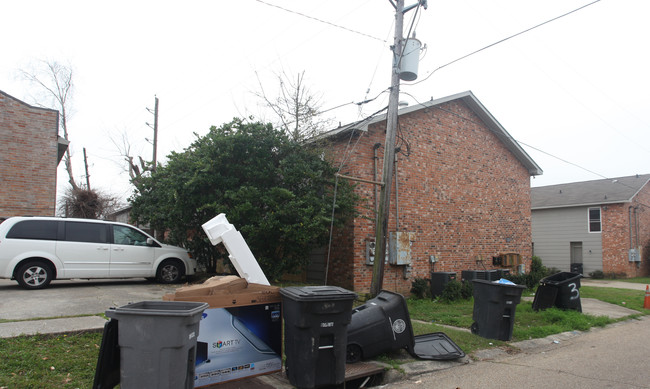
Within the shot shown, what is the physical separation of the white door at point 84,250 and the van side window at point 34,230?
0.86 ft

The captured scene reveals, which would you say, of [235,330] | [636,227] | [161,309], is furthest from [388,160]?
[636,227]

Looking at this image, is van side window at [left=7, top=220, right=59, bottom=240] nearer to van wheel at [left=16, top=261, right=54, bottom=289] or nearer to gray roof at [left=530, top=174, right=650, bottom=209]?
van wheel at [left=16, top=261, right=54, bottom=289]

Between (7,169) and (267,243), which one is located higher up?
(7,169)

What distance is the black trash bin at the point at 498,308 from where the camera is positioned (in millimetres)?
7234

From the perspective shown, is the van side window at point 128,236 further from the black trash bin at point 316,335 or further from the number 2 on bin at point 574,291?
the number 2 on bin at point 574,291

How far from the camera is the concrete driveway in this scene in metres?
Result: 6.90

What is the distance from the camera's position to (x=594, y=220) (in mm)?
24312

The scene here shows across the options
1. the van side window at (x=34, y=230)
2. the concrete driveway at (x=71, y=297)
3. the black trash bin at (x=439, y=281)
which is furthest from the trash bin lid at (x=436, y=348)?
the van side window at (x=34, y=230)

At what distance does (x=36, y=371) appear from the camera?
437cm

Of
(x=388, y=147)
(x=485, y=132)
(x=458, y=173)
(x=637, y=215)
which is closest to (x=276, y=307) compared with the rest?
(x=388, y=147)

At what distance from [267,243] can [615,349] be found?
7.15 meters

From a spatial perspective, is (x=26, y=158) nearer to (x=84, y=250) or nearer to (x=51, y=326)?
(x=84, y=250)

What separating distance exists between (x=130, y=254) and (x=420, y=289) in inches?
316

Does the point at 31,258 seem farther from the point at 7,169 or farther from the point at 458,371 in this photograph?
the point at 458,371
